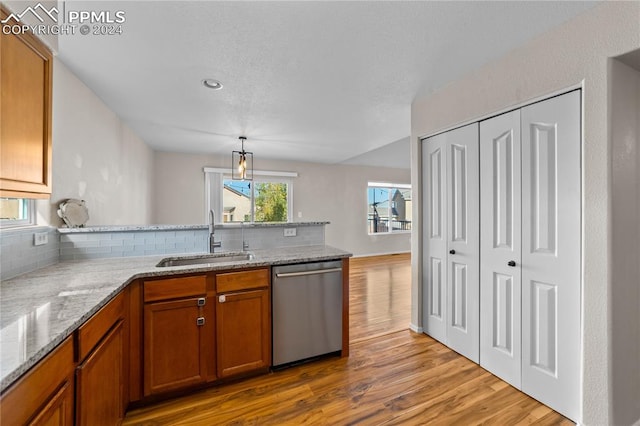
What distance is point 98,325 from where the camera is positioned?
4.03 feet

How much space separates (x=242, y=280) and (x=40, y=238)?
1.37m

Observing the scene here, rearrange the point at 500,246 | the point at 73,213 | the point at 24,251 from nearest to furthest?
1. the point at 24,251
2. the point at 500,246
3. the point at 73,213

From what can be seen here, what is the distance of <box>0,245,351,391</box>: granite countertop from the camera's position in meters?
0.82

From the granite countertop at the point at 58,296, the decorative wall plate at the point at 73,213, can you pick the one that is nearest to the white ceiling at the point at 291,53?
the decorative wall plate at the point at 73,213

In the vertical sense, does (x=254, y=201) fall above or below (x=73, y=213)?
above

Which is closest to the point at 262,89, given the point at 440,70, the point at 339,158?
the point at 440,70

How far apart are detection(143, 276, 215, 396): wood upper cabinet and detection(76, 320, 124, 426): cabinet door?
0.57ft

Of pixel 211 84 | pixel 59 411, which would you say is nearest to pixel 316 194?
pixel 211 84

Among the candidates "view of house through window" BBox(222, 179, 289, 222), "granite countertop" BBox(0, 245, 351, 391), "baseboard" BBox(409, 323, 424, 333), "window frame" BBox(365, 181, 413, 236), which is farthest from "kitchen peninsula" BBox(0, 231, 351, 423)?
"window frame" BBox(365, 181, 413, 236)

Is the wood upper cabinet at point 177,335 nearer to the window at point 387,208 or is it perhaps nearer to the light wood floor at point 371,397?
the light wood floor at point 371,397

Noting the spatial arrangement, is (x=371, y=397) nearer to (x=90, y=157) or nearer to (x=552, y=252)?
(x=552, y=252)

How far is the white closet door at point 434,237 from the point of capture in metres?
2.50

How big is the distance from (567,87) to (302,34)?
1.65m

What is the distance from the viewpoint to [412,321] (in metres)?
2.85
